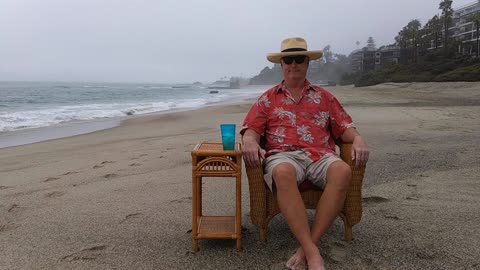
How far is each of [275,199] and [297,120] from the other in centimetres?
65

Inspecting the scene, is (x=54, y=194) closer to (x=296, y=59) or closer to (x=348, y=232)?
(x=296, y=59)

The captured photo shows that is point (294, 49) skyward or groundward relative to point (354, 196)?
skyward

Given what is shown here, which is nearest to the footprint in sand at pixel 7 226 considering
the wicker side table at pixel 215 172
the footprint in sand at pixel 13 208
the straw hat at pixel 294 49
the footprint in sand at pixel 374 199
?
the footprint in sand at pixel 13 208

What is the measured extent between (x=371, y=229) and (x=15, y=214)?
10.3ft

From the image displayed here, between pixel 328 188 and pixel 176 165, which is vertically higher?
pixel 328 188

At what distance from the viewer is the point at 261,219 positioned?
2971 millimetres

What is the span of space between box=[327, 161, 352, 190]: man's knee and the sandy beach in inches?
20.4

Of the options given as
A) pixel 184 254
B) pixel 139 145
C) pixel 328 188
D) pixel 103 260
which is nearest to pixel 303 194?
pixel 328 188

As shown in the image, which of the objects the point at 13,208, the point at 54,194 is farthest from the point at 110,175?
the point at 13,208

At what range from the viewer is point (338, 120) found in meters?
3.21

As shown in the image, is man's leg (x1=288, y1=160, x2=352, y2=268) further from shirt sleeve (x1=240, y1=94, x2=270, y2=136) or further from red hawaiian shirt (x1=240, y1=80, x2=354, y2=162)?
shirt sleeve (x1=240, y1=94, x2=270, y2=136)

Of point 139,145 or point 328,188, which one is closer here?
point 328,188

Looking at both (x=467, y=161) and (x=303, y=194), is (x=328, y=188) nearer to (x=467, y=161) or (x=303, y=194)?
(x=303, y=194)

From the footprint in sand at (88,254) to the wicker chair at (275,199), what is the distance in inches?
44.0
